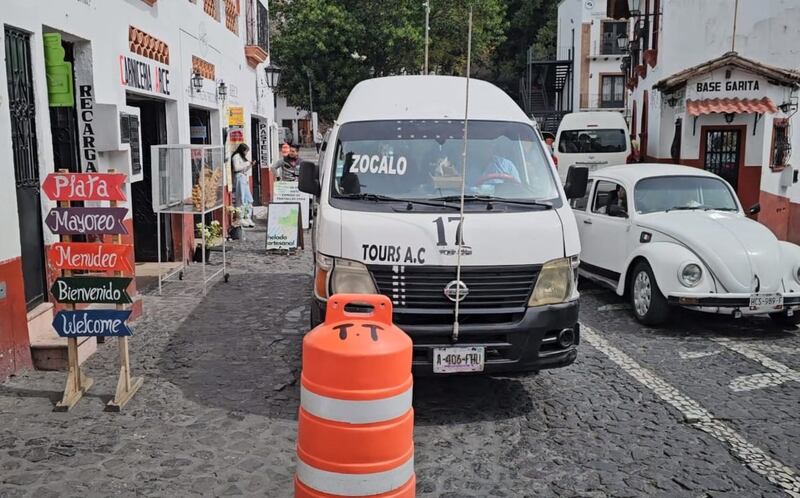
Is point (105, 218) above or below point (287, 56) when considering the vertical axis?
below

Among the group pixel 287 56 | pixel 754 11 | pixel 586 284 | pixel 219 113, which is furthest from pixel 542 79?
pixel 586 284

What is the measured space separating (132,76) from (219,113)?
5549 mm

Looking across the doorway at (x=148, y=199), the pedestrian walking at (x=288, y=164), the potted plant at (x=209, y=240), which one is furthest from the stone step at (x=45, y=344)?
the pedestrian walking at (x=288, y=164)

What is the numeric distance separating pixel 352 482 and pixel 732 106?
47.5ft

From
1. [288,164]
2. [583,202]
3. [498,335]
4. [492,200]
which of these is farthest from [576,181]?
[288,164]

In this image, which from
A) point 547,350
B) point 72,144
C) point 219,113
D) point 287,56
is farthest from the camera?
point 287,56

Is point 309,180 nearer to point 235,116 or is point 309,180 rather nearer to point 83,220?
point 83,220

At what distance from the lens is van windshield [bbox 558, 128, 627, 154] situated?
58.9 feet

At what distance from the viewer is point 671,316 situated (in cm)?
759

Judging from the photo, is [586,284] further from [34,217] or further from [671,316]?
[34,217]

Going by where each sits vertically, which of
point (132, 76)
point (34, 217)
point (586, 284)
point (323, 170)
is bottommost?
point (586, 284)

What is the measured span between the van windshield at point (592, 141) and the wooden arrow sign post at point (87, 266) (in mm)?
14308

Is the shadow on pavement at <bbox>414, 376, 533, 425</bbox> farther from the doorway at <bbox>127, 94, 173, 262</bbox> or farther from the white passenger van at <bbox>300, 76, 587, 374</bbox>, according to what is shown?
the doorway at <bbox>127, 94, 173, 262</bbox>

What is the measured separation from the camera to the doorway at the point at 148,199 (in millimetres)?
10438
